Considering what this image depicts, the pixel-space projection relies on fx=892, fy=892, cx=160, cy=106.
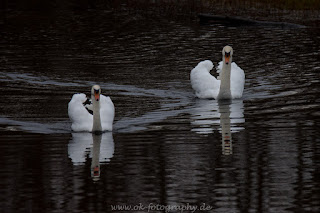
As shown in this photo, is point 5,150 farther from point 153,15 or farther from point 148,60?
point 153,15

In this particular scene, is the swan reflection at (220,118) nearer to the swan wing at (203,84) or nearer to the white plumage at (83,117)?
the swan wing at (203,84)

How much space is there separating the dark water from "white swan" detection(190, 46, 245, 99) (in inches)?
11.5

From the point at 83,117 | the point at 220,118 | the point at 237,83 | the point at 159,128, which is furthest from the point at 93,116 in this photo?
the point at 237,83

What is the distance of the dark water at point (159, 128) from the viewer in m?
10.7

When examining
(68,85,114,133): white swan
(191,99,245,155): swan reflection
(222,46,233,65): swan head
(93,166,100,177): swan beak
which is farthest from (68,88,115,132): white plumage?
(222,46,233,65): swan head

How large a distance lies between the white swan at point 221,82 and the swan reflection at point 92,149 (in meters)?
4.45

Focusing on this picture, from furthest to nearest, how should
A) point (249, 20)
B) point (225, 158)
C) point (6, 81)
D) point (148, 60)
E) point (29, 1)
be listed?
point (29, 1) → point (249, 20) → point (148, 60) → point (6, 81) → point (225, 158)

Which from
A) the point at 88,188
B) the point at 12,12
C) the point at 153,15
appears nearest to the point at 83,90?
the point at 88,188

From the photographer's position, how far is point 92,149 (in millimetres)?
14109

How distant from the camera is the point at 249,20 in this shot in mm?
34719

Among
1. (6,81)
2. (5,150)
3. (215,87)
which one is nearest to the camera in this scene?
(5,150)

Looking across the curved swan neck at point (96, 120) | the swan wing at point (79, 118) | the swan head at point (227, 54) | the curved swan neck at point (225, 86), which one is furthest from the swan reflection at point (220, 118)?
the swan wing at point (79, 118)

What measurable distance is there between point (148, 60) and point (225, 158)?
13.2 metres

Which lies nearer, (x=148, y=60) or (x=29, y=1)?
(x=148, y=60)
